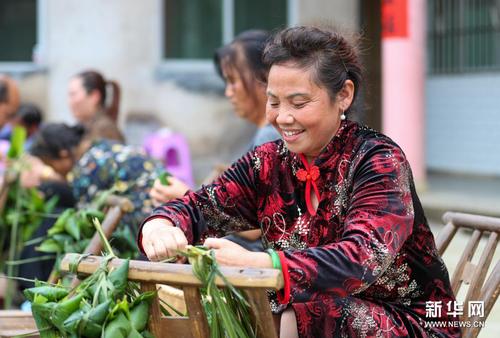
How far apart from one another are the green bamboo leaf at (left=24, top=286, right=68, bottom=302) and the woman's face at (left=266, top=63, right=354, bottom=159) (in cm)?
68

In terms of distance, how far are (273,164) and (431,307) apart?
562mm

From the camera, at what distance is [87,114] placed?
20.3ft

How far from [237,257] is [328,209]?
1.41ft

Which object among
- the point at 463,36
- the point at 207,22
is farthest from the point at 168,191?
the point at 463,36

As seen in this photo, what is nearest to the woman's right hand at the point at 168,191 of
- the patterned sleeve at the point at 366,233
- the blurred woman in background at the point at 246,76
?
the blurred woman in background at the point at 246,76

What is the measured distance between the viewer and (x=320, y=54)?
2447 millimetres

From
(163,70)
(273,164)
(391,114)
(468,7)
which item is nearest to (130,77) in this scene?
(163,70)

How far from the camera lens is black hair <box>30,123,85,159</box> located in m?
5.23

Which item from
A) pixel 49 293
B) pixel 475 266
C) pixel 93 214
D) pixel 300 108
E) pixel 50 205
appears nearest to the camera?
pixel 49 293

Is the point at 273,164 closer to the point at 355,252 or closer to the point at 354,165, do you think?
the point at 354,165

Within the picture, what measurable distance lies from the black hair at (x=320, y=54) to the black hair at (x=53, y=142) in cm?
288

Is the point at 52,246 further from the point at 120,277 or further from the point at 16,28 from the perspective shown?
the point at 16,28

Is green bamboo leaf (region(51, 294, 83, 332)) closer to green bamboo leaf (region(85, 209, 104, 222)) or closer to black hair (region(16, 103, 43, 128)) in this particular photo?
green bamboo leaf (region(85, 209, 104, 222))

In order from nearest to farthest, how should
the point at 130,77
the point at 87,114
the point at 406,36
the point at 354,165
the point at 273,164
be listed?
the point at 354,165, the point at 273,164, the point at 87,114, the point at 406,36, the point at 130,77
